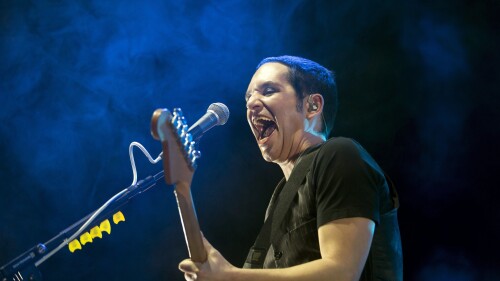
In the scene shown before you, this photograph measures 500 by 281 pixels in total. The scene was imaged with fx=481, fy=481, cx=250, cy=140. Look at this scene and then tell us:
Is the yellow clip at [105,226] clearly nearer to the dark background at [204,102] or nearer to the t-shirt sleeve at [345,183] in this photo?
the t-shirt sleeve at [345,183]

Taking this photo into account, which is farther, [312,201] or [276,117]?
[276,117]

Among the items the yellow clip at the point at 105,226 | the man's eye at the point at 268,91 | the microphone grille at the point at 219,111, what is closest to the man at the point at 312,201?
the man's eye at the point at 268,91

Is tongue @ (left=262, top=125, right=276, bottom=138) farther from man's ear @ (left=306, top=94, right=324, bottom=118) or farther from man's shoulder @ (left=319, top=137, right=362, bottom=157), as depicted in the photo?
Result: man's shoulder @ (left=319, top=137, right=362, bottom=157)

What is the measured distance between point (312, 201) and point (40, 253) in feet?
3.77

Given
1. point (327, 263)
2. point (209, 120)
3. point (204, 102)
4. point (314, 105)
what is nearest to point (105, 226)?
point (209, 120)

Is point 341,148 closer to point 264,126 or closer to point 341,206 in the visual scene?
point 341,206

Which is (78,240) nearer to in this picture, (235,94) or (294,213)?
(294,213)

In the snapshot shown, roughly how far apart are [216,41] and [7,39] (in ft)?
5.71

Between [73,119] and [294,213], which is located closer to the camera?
[294,213]

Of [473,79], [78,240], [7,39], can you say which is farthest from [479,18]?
[7,39]

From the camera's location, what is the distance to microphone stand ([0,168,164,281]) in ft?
6.33

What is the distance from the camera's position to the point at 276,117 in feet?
8.00

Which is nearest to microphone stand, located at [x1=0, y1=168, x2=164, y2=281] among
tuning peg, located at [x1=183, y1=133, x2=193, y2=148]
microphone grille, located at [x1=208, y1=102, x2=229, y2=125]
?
microphone grille, located at [x1=208, y1=102, x2=229, y2=125]

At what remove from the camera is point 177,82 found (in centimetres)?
407
